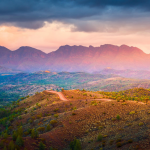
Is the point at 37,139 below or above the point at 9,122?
above

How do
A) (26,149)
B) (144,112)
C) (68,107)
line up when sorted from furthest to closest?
(68,107) → (144,112) → (26,149)

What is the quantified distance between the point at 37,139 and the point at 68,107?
3083 centimetres

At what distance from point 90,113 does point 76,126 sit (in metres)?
7.80

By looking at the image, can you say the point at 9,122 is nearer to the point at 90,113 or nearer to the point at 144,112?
the point at 90,113

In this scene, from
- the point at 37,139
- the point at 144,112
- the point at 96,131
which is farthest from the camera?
the point at 144,112

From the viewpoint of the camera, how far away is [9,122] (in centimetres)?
6650

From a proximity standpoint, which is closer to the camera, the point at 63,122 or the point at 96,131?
the point at 96,131

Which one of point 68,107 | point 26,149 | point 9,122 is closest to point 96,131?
point 26,149

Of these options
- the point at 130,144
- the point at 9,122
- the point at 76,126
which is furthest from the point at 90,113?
the point at 9,122

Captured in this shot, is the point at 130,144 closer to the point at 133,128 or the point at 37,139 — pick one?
the point at 133,128

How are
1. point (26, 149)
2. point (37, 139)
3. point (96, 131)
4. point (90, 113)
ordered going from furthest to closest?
point (90, 113) < point (96, 131) < point (37, 139) < point (26, 149)

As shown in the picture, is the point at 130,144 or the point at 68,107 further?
the point at 68,107

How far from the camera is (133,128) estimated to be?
3284 centimetres

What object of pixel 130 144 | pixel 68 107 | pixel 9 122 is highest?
pixel 130 144
